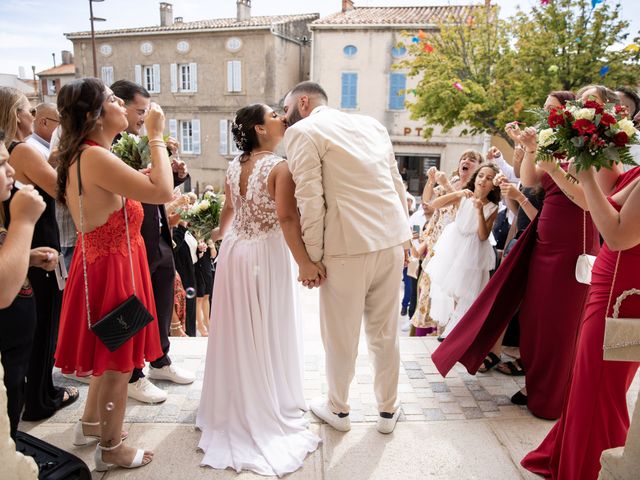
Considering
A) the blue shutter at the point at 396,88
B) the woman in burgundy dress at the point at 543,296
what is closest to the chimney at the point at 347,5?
the blue shutter at the point at 396,88

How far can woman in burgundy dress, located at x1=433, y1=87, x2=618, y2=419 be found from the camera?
11.2ft

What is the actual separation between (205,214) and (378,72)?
21005 millimetres

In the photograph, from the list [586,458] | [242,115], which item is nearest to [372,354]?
[586,458]

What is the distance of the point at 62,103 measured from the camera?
258 cm

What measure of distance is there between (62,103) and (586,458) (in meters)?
3.32

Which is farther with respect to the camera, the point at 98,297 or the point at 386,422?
the point at 386,422

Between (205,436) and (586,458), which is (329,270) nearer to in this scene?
(205,436)

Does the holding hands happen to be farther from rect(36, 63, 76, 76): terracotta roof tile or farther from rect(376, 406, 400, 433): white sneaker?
rect(36, 63, 76, 76): terracotta roof tile

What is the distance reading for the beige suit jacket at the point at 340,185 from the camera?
9.50 feet

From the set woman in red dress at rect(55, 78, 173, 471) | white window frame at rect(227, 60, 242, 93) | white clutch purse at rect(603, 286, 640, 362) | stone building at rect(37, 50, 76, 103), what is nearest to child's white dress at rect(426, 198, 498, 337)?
white clutch purse at rect(603, 286, 640, 362)

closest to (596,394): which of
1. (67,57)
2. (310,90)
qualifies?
(310,90)

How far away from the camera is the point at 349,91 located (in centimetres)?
2455

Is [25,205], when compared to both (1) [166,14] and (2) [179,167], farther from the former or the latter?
(1) [166,14]

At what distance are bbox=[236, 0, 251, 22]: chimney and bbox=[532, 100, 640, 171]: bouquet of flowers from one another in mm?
28105
